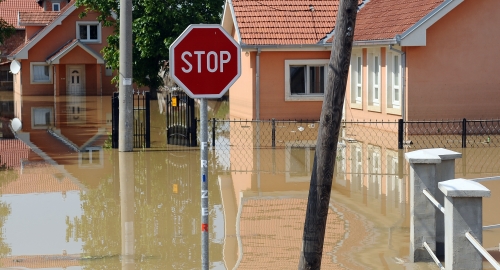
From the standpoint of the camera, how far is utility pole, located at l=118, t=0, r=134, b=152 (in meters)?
18.6

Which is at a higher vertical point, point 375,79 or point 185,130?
point 375,79

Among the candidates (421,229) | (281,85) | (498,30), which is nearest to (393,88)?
(498,30)

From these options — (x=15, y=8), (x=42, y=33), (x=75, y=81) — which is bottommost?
(x=75, y=81)

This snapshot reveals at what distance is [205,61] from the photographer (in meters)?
6.49

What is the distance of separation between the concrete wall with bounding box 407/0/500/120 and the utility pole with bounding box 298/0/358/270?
15.7 meters

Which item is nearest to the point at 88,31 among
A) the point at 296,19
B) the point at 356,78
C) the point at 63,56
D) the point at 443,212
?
the point at 63,56

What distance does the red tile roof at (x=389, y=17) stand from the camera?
2233cm

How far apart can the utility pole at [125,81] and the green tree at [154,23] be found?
18219 millimetres

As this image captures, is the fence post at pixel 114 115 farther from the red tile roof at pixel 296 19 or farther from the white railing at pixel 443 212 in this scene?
the white railing at pixel 443 212

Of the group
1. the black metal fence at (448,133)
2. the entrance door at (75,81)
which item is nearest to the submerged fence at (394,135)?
the black metal fence at (448,133)

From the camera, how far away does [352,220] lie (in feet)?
38.2

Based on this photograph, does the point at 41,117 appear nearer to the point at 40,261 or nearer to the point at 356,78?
the point at 356,78

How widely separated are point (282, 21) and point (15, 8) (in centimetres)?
4258

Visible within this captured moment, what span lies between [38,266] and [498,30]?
56.1ft
